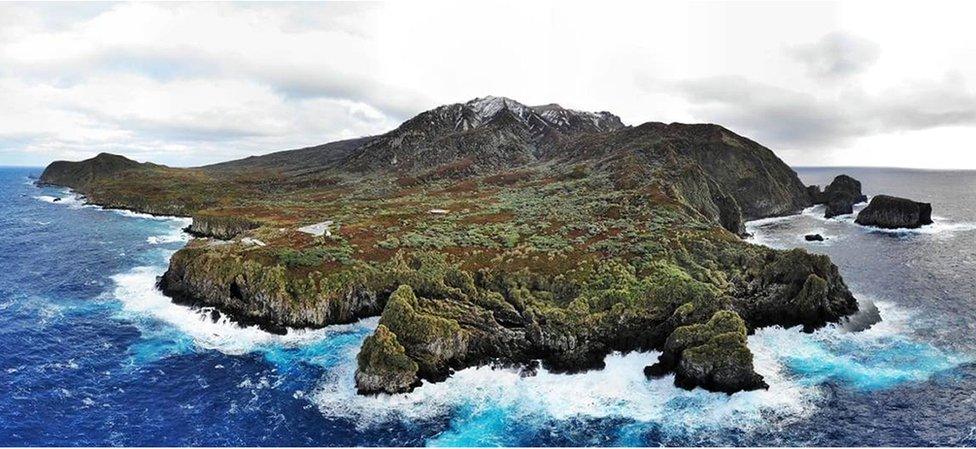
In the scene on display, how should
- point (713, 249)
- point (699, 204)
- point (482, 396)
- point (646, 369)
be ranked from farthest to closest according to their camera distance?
point (699, 204), point (713, 249), point (646, 369), point (482, 396)

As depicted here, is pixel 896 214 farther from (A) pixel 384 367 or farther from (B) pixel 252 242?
(B) pixel 252 242

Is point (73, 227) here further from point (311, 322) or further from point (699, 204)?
point (699, 204)

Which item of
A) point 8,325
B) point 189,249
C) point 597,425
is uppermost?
point 189,249

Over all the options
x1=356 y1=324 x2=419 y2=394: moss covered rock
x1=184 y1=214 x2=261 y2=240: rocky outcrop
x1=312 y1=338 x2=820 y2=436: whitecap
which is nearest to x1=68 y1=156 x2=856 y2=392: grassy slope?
x1=356 y1=324 x2=419 y2=394: moss covered rock

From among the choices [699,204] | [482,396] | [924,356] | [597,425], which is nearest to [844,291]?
[924,356]

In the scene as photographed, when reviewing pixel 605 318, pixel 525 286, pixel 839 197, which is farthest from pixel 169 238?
pixel 839 197
